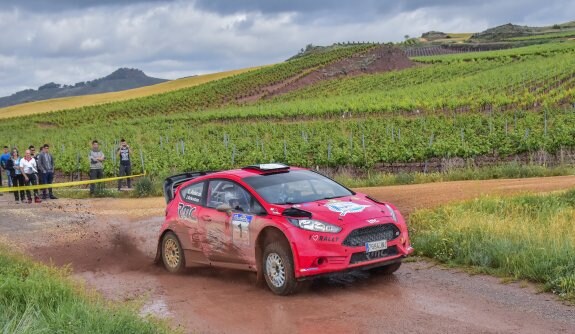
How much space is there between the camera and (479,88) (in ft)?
174

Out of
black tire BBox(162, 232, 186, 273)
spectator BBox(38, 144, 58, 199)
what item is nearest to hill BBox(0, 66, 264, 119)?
spectator BBox(38, 144, 58, 199)

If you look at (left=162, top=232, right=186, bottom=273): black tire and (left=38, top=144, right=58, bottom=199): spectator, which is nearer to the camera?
(left=162, top=232, right=186, bottom=273): black tire

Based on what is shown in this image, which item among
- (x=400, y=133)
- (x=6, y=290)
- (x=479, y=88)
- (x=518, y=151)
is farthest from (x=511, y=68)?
(x=6, y=290)

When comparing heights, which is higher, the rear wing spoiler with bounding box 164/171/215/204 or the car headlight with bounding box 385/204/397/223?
the rear wing spoiler with bounding box 164/171/215/204

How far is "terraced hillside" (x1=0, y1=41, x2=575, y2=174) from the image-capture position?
30.8 m

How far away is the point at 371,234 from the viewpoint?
9359 mm

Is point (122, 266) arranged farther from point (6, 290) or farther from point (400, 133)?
point (400, 133)

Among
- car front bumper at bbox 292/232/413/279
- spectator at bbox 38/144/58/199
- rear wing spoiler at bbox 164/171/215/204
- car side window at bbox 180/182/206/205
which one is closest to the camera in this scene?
car front bumper at bbox 292/232/413/279

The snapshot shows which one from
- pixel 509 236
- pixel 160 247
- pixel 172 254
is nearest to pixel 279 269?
pixel 172 254

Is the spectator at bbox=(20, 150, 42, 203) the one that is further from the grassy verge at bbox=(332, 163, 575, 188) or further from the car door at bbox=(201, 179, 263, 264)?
the car door at bbox=(201, 179, 263, 264)

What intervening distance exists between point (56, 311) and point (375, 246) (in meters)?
3.96

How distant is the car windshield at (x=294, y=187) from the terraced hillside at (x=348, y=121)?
1918 cm

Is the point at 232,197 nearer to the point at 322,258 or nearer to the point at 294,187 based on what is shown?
the point at 294,187

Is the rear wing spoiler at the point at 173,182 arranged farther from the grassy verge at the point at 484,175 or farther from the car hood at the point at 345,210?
the grassy verge at the point at 484,175
